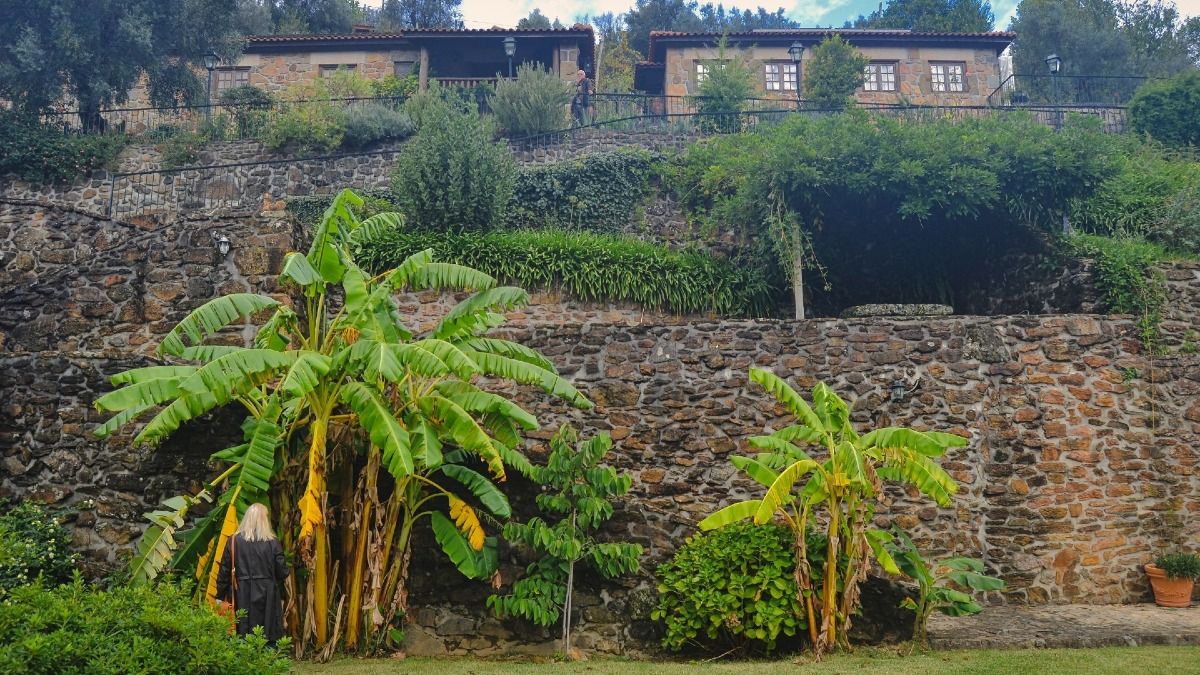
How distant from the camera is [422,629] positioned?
9211mm

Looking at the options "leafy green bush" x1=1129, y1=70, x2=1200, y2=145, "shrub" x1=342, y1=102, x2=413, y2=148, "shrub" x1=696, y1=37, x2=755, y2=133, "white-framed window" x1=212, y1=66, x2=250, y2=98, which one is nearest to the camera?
"leafy green bush" x1=1129, y1=70, x2=1200, y2=145

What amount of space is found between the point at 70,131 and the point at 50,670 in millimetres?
18989

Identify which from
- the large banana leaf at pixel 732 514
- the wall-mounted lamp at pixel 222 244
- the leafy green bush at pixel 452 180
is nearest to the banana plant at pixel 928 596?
the large banana leaf at pixel 732 514

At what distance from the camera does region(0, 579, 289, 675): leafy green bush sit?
16.9 ft

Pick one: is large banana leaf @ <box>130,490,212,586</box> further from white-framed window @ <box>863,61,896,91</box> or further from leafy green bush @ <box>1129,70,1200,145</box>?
white-framed window @ <box>863,61,896,91</box>

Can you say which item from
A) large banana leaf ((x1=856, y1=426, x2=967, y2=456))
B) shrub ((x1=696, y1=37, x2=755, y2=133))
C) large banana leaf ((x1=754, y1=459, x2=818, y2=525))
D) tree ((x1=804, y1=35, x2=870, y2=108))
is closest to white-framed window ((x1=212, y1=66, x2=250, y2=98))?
shrub ((x1=696, y1=37, x2=755, y2=133))

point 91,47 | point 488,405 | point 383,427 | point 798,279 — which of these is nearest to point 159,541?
point 383,427

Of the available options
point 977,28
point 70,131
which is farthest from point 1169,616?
point 977,28

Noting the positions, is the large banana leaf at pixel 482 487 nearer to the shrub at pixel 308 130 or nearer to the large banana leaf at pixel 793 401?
the large banana leaf at pixel 793 401

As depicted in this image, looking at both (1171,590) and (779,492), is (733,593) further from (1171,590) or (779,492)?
(1171,590)

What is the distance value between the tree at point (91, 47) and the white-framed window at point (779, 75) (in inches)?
572

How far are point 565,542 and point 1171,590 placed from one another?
7.18 metres

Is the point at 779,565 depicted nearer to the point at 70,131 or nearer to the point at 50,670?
the point at 50,670

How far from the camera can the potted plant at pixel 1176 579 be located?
11.0 metres
